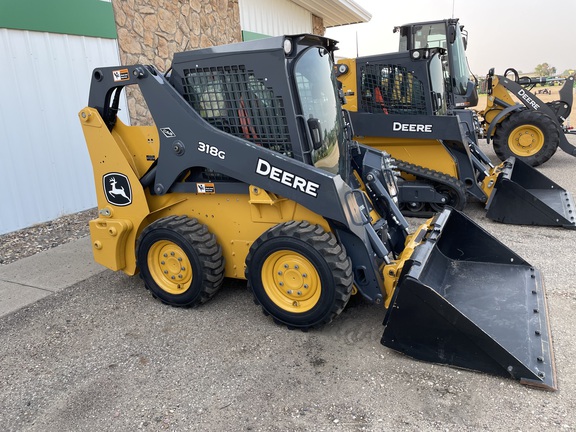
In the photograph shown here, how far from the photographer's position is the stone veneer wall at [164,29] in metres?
7.17

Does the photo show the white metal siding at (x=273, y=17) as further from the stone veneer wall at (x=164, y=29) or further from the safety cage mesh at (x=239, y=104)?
the safety cage mesh at (x=239, y=104)

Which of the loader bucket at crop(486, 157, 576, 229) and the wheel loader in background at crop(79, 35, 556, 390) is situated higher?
the wheel loader in background at crop(79, 35, 556, 390)

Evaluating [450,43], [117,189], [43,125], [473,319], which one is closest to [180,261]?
[117,189]

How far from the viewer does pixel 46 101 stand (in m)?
5.96

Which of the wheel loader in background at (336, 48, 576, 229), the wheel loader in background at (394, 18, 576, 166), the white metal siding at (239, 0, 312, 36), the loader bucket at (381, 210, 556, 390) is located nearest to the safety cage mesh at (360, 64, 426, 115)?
the wheel loader in background at (336, 48, 576, 229)

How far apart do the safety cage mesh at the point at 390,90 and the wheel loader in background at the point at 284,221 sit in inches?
89.8

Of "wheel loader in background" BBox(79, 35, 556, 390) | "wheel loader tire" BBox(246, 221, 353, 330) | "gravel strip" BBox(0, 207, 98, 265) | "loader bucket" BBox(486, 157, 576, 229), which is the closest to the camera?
"wheel loader in background" BBox(79, 35, 556, 390)

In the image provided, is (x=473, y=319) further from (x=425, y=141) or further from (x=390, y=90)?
(x=390, y=90)

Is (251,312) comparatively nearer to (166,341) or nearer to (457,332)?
(166,341)

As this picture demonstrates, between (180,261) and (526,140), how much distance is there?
7.64 metres

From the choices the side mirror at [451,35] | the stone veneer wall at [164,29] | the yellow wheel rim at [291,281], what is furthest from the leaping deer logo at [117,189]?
the side mirror at [451,35]

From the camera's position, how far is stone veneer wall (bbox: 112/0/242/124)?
23.5 feet

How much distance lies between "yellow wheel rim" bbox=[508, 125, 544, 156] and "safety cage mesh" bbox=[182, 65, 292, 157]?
691 centimetres

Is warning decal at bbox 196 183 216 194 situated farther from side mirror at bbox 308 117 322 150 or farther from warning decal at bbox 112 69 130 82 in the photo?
warning decal at bbox 112 69 130 82
